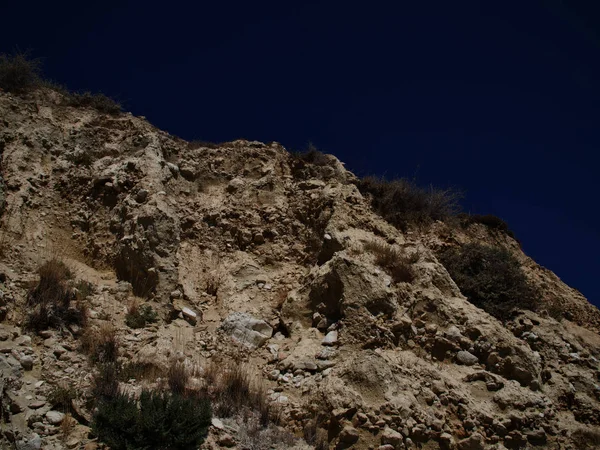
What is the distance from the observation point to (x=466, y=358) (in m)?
7.04

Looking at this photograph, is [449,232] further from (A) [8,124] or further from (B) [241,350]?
(A) [8,124]

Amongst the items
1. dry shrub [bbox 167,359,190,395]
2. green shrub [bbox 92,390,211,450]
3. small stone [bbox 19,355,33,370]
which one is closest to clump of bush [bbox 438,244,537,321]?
dry shrub [bbox 167,359,190,395]

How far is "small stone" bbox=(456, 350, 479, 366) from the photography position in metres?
7.03

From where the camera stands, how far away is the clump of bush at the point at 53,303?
5883 mm

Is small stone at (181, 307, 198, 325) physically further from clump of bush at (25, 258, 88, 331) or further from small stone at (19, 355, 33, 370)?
small stone at (19, 355, 33, 370)

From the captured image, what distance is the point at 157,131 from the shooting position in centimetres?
1058

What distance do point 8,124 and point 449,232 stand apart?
10.2 meters

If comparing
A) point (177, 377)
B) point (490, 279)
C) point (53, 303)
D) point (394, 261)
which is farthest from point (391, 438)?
point (490, 279)

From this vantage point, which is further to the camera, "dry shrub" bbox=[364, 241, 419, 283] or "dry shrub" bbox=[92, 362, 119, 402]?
"dry shrub" bbox=[364, 241, 419, 283]

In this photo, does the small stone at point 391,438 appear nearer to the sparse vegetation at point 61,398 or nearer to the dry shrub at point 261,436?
the dry shrub at point 261,436

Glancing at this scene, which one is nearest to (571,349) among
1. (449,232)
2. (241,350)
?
(449,232)

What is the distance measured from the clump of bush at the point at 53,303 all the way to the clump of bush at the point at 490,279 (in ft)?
24.0

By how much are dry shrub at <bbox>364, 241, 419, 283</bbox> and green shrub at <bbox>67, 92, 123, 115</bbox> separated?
23.6ft

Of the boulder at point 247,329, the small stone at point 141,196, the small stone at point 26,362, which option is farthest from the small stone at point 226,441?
the small stone at point 141,196
